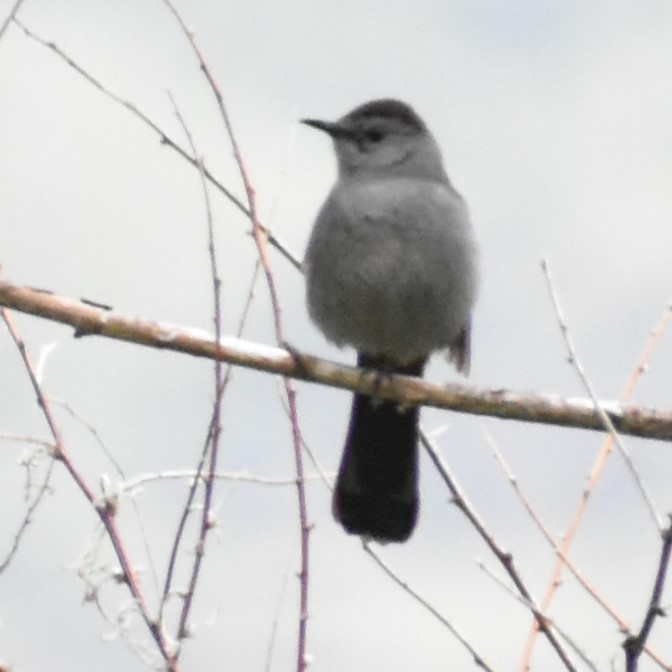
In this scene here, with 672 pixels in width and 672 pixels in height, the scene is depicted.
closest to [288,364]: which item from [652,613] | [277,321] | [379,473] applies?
[277,321]

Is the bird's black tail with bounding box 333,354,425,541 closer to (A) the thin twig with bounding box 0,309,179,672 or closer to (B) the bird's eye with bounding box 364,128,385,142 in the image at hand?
(B) the bird's eye with bounding box 364,128,385,142

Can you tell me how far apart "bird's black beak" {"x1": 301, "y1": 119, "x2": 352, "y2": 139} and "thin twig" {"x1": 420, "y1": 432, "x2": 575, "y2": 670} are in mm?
1832

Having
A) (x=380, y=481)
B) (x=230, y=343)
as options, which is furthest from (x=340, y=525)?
(x=230, y=343)

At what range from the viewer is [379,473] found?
4578mm

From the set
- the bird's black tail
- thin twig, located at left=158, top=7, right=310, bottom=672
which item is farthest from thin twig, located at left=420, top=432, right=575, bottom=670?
the bird's black tail

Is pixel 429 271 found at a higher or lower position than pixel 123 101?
lower

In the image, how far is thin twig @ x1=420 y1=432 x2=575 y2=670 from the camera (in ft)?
9.05

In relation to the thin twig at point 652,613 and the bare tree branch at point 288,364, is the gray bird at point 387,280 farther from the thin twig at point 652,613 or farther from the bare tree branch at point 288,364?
the thin twig at point 652,613

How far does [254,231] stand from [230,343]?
1.24 ft

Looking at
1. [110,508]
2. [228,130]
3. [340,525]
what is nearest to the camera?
[110,508]

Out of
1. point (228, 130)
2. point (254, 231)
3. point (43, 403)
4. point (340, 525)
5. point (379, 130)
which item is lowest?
point (340, 525)

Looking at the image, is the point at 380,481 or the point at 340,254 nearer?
the point at 340,254

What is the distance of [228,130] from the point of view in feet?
10.8

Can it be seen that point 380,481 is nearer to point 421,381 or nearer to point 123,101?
point 421,381
